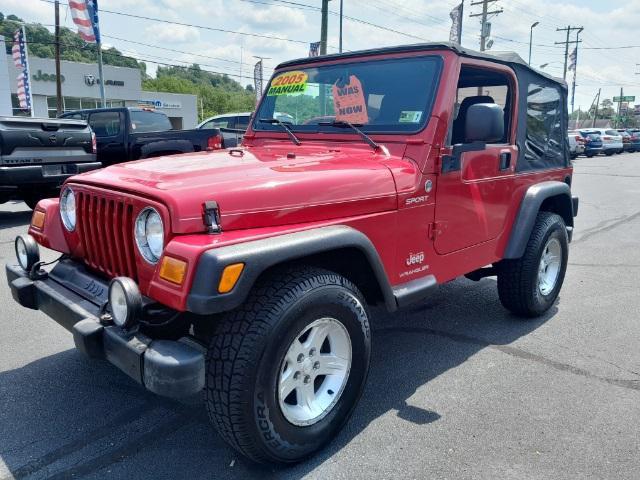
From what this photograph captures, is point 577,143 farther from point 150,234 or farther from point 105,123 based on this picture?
point 150,234

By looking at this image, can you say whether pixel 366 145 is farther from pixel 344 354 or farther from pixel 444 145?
pixel 344 354

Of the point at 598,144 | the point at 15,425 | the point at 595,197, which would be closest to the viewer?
the point at 15,425

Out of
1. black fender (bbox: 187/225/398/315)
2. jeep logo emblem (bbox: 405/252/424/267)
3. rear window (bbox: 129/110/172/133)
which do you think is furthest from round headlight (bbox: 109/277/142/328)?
rear window (bbox: 129/110/172/133)

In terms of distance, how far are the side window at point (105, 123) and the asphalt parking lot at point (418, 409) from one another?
6268 millimetres

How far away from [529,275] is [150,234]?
115 inches

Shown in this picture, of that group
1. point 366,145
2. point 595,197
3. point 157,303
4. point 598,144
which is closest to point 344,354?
point 157,303

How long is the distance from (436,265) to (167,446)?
1.84 meters

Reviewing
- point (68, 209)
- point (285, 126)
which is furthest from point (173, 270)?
point (285, 126)

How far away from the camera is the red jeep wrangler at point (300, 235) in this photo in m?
2.24

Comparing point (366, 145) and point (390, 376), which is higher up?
point (366, 145)

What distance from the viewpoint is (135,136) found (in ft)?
32.4

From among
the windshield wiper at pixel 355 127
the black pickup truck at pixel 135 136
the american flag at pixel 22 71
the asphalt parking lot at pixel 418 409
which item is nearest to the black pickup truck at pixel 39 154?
the black pickup truck at pixel 135 136

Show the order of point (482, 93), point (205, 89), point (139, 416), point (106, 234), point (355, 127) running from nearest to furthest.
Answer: point (106, 234), point (139, 416), point (355, 127), point (482, 93), point (205, 89)

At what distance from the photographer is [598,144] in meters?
28.8
